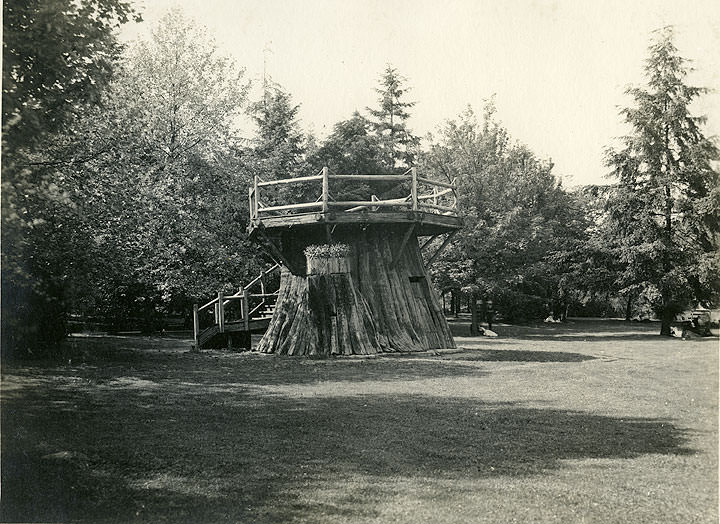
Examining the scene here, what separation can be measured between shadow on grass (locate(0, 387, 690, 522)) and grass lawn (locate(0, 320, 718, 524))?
0.09ft

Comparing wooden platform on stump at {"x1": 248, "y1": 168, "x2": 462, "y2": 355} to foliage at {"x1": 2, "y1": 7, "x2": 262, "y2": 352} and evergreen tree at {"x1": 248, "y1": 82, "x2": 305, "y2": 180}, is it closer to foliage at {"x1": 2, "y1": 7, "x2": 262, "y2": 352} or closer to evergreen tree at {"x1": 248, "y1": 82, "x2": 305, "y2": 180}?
foliage at {"x1": 2, "y1": 7, "x2": 262, "y2": 352}

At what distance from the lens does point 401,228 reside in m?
18.4

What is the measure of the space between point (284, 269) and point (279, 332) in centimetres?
203

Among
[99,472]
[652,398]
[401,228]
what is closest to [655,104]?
[401,228]

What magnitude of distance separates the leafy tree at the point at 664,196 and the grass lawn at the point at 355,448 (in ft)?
52.6

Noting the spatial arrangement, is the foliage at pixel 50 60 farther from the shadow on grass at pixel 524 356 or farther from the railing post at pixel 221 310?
the shadow on grass at pixel 524 356

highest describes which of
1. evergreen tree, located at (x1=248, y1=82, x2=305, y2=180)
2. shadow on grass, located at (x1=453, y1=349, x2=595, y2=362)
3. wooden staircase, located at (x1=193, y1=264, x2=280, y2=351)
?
evergreen tree, located at (x1=248, y1=82, x2=305, y2=180)

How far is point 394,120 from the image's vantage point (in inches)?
1695

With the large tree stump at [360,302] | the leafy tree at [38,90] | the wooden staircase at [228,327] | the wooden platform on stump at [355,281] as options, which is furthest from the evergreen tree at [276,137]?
the leafy tree at [38,90]

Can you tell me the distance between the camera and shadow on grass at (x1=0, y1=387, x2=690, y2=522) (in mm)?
5898

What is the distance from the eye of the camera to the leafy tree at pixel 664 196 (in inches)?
1051

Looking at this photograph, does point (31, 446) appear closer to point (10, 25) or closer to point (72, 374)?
point (10, 25)

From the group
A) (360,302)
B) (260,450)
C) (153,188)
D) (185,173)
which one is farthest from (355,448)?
(185,173)

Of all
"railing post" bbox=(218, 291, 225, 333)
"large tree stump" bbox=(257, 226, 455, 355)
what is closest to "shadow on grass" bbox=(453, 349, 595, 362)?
"large tree stump" bbox=(257, 226, 455, 355)
